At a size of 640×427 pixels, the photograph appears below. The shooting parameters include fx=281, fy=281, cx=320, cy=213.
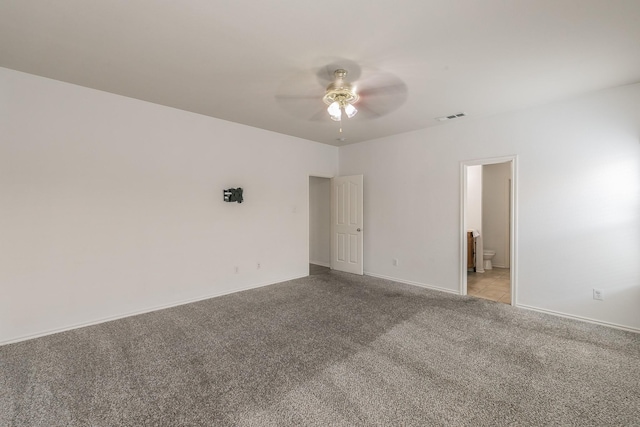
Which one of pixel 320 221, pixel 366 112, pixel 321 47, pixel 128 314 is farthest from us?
pixel 320 221

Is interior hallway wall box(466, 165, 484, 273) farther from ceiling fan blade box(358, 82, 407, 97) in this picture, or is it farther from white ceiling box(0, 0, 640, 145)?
ceiling fan blade box(358, 82, 407, 97)

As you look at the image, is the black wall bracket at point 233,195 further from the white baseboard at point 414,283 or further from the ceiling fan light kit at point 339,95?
the white baseboard at point 414,283

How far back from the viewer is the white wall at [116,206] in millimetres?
2840

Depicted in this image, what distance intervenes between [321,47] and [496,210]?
5961 mm

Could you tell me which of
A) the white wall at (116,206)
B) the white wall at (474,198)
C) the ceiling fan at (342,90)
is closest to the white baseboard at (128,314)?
the white wall at (116,206)

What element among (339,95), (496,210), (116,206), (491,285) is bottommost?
(491,285)

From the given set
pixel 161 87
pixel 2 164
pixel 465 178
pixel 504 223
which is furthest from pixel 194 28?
pixel 504 223

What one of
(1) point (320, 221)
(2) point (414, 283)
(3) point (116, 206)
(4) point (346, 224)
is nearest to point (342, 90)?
(3) point (116, 206)

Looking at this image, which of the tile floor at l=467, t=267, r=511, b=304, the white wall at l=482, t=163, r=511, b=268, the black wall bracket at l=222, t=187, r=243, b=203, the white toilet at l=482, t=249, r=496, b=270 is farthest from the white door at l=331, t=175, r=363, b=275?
the white wall at l=482, t=163, r=511, b=268

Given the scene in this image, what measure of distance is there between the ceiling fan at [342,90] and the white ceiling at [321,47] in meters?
0.03

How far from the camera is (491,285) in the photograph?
16.0 ft

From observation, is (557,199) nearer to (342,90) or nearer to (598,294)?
(598,294)

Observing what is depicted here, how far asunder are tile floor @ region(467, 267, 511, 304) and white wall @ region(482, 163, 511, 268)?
51cm

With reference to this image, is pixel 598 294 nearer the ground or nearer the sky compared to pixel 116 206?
nearer the ground
